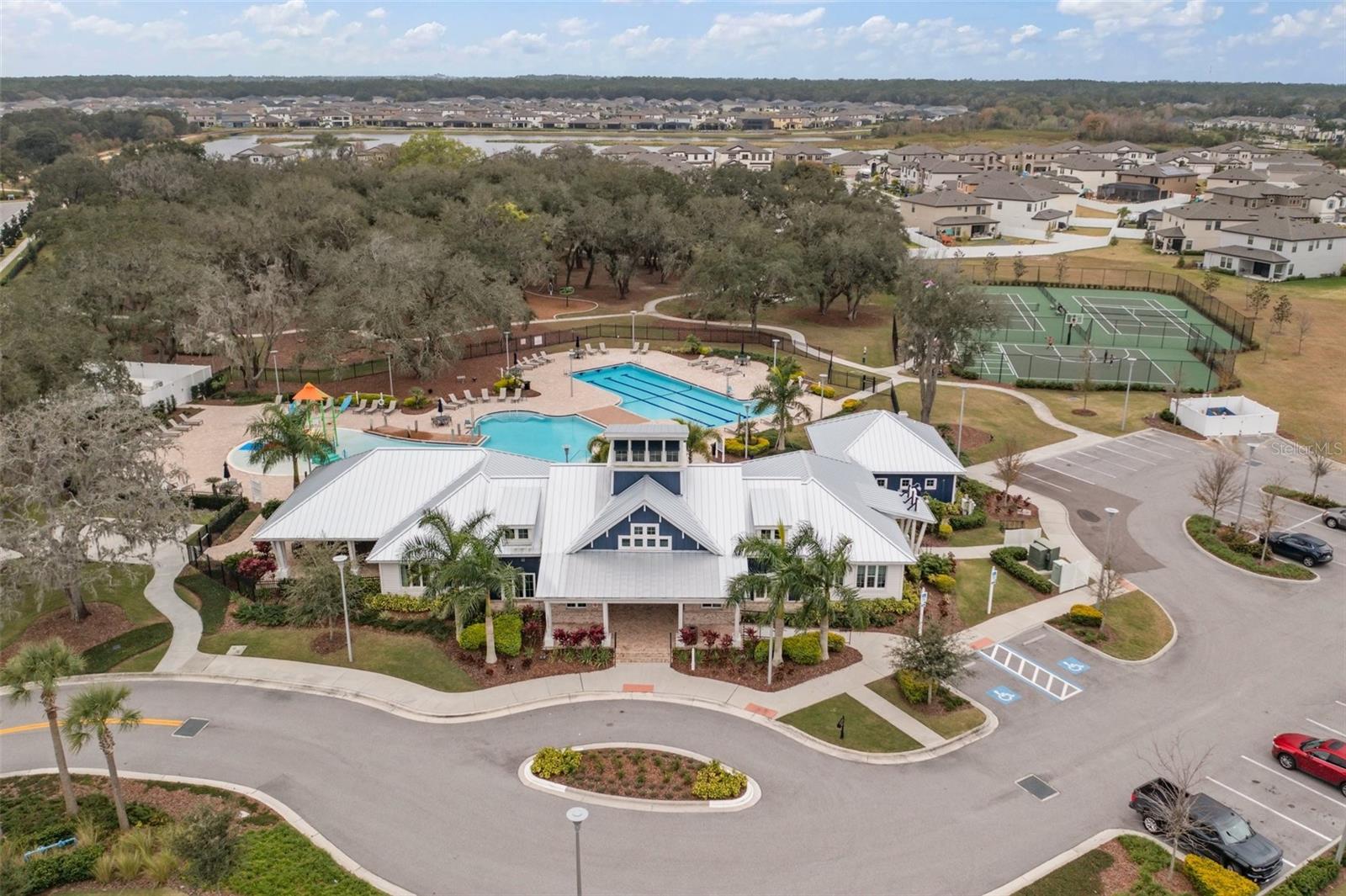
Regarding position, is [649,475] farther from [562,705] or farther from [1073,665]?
[1073,665]

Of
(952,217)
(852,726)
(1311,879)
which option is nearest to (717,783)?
(852,726)

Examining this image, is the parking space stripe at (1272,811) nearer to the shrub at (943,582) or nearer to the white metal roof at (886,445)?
the shrub at (943,582)

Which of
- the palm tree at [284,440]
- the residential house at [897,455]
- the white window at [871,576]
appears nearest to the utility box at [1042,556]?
the residential house at [897,455]

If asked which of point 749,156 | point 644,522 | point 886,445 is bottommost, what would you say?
point 886,445

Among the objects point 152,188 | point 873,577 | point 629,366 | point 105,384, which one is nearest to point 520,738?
point 873,577

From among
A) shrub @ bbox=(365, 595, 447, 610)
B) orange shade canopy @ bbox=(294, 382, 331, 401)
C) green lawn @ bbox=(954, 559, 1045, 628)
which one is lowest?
green lawn @ bbox=(954, 559, 1045, 628)

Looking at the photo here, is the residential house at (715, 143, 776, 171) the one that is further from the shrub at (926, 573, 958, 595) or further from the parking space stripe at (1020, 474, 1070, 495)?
the shrub at (926, 573, 958, 595)

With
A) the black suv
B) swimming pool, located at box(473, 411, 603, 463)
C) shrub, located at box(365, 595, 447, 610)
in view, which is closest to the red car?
the black suv
